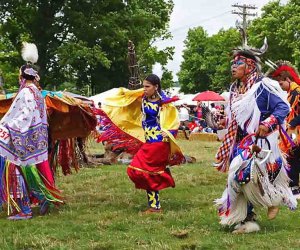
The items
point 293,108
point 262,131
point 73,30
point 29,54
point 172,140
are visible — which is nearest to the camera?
point 262,131

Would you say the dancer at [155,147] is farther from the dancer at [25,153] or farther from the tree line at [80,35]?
the tree line at [80,35]

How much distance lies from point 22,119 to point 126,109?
5.16 feet

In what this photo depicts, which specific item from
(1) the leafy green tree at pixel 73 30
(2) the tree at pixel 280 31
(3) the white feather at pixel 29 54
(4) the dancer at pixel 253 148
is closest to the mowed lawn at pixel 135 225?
(4) the dancer at pixel 253 148

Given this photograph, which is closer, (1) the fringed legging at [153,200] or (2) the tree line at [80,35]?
(1) the fringed legging at [153,200]

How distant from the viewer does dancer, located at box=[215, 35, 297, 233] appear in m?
4.87

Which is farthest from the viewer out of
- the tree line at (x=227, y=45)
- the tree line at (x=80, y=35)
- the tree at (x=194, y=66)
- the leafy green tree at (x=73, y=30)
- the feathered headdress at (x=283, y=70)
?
the tree at (x=194, y=66)

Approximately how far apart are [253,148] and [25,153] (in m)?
2.39

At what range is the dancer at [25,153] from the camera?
18.9 feet

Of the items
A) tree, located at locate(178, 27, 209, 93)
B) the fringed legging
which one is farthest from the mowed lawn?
tree, located at locate(178, 27, 209, 93)

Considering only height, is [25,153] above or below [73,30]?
below

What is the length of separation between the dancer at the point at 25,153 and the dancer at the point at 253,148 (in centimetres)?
191

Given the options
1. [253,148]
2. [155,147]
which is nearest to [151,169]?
[155,147]

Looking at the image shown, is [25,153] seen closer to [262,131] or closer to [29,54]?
[29,54]

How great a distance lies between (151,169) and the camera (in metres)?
6.14
